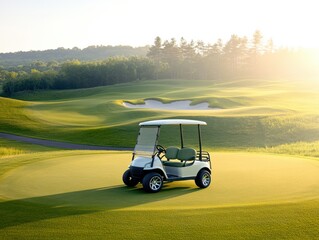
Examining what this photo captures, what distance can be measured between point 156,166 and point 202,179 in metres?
1.51

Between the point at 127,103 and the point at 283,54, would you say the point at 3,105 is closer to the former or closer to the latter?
the point at 127,103

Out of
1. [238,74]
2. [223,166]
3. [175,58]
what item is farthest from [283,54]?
[223,166]

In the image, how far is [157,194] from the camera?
41.9 ft

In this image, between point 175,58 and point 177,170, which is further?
point 175,58

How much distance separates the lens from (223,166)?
58.3ft

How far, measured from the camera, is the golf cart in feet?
43.2

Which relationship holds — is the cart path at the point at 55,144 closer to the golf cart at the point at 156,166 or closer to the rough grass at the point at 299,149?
the rough grass at the point at 299,149

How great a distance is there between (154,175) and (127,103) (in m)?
52.1

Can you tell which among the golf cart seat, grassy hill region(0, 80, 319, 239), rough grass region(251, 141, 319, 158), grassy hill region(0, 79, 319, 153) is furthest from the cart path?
the golf cart seat

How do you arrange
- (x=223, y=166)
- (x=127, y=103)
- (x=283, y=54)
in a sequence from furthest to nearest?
(x=283, y=54) → (x=127, y=103) → (x=223, y=166)

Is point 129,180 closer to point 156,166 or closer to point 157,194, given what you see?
point 156,166

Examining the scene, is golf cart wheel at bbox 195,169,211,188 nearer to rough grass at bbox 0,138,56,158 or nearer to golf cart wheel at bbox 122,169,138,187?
golf cart wheel at bbox 122,169,138,187

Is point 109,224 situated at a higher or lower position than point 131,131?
higher

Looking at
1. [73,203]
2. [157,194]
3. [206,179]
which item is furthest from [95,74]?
[73,203]
